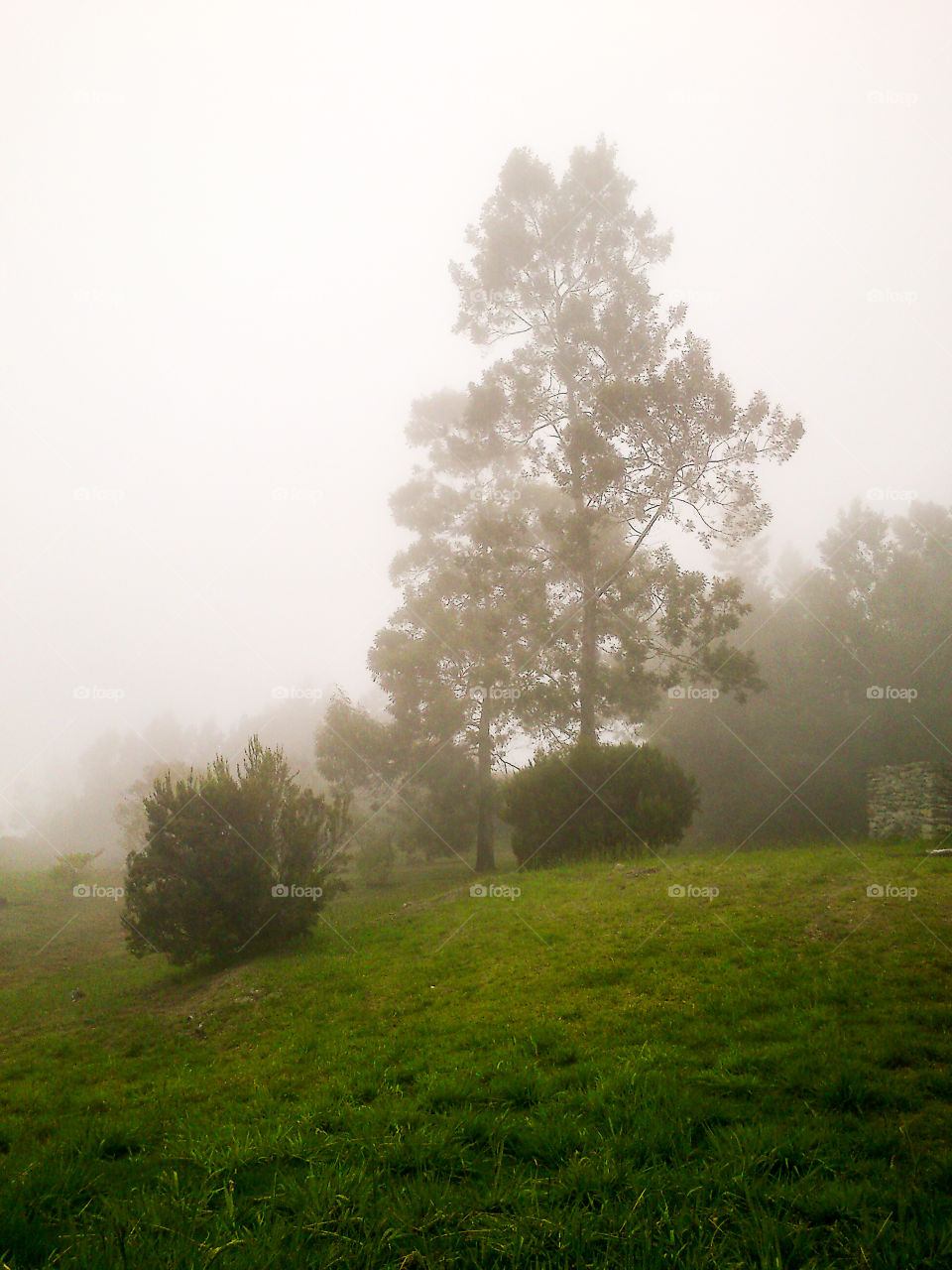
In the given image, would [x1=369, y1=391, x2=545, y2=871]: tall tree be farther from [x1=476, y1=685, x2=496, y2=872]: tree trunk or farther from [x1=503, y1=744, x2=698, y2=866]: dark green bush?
[x1=503, y1=744, x2=698, y2=866]: dark green bush

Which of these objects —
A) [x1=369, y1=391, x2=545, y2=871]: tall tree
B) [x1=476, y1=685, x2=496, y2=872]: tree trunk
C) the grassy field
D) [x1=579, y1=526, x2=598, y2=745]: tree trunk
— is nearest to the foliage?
[x1=369, y1=391, x2=545, y2=871]: tall tree

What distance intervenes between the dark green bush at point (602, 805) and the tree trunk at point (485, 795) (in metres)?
2.30

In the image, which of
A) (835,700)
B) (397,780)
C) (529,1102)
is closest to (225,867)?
(529,1102)

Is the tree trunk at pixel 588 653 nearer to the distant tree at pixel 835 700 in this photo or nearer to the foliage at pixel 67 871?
the distant tree at pixel 835 700

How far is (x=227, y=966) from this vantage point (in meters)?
11.7

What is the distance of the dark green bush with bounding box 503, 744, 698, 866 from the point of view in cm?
1814

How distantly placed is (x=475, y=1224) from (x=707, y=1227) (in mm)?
1175

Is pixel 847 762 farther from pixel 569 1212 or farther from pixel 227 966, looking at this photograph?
pixel 569 1212

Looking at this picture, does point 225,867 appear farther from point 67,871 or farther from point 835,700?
point 835,700

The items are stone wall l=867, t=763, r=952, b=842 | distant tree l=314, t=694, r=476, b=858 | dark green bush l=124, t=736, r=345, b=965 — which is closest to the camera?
dark green bush l=124, t=736, r=345, b=965

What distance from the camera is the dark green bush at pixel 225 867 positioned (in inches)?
464

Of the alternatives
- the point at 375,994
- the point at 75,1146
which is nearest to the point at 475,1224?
the point at 75,1146

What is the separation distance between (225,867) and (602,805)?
1082 centimetres

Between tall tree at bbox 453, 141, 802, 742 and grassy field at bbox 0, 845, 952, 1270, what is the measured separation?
11126mm
